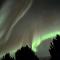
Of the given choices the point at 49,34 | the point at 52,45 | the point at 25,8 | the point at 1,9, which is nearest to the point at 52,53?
the point at 52,45

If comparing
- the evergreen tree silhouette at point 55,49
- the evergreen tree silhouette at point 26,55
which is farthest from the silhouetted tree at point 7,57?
the evergreen tree silhouette at point 55,49

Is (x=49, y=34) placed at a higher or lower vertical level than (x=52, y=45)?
higher

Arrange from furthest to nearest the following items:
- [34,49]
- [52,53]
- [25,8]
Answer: [25,8] → [34,49] → [52,53]

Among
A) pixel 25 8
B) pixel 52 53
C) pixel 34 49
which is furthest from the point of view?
pixel 25 8

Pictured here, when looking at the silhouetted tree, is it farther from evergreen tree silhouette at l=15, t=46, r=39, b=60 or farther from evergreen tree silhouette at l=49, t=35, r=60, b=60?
evergreen tree silhouette at l=49, t=35, r=60, b=60

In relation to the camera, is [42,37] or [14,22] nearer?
[42,37]

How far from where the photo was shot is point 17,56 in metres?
2.00

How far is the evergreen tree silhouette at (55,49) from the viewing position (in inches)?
71.7

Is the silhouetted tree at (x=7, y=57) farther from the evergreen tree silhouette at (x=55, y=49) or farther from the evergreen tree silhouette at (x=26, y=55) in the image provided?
the evergreen tree silhouette at (x=55, y=49)

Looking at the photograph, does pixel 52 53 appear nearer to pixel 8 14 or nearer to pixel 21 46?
pixel 21 46

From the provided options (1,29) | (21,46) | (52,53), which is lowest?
(52,53)

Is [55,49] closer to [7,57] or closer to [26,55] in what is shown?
[26,55]

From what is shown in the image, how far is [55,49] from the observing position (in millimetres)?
1846

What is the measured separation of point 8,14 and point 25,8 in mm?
198
